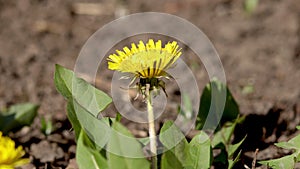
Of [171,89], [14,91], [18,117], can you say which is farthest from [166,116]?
[14,91]

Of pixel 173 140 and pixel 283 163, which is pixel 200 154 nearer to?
pixel 173 140

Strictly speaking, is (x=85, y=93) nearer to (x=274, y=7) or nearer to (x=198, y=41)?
(x=198, y=41)

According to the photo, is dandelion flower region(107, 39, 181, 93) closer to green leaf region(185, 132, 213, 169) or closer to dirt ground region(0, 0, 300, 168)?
green leaf region(185, 132, 213, 169)

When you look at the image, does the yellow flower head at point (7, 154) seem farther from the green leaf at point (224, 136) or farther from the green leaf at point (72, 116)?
the green leaf at point (224, 136)

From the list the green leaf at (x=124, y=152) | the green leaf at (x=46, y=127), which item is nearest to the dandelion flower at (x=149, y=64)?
the green leaf at (x=124, y=152)

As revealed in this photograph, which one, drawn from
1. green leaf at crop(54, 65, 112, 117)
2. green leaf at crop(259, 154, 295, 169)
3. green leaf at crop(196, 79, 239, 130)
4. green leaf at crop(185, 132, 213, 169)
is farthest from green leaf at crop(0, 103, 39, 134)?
green leaf at crop(259, 154, 295, 169)

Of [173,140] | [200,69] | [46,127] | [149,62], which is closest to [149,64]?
[149,62]
